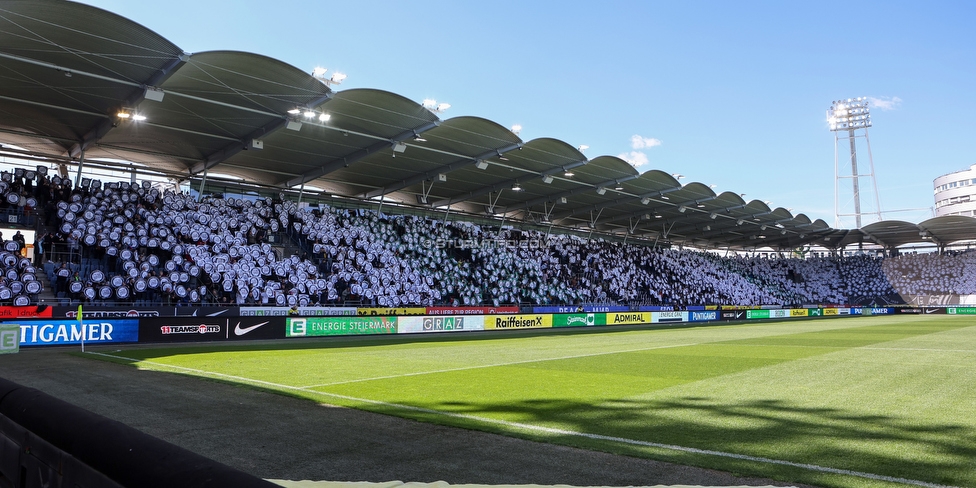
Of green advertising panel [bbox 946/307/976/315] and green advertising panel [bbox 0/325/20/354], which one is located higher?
green advertising panel [bbox 0/325/20/354]

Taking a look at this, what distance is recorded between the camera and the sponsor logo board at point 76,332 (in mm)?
18484

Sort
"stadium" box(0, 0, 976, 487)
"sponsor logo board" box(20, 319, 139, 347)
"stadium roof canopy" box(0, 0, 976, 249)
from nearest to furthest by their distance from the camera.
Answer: "stadium" box(0, 0, 976, 487) → "sponsor logo board" box(20, 319, 139, 347) → "stadium roof canopy" box(0, 0, 976, 249)

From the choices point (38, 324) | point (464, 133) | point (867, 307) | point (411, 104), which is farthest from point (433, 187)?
point (867, 307)

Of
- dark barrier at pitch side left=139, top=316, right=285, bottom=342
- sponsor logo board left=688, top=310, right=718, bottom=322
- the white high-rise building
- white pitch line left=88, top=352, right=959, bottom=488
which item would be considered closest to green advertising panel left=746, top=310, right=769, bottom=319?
sponsor logo board left=688, top=310, right=718, bottom=322

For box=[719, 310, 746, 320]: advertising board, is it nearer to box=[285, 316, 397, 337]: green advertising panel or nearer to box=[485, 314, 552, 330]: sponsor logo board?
box=[485, 314, 552, 330]: sponsor logo board

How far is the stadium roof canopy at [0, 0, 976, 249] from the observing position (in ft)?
62.1

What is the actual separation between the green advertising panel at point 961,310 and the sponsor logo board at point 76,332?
69440 millimetres

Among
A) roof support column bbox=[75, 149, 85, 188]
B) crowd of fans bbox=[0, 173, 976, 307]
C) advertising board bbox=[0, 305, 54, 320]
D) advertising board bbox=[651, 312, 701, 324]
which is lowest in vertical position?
advertising board bbox=[651, 312, 701, 324]

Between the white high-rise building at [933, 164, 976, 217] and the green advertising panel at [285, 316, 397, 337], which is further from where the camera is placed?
the white high-rise building at [933, 164, 976, 217]

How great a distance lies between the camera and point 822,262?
7269 centimetres

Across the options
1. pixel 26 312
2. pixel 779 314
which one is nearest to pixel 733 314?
pixel 779 314

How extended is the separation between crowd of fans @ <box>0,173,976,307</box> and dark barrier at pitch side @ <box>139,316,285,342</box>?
346cm

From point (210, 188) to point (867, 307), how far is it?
6099cm

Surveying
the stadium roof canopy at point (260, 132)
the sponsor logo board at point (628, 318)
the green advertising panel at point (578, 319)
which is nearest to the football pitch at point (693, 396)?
the stadium roof canopy at point (260, 132)
